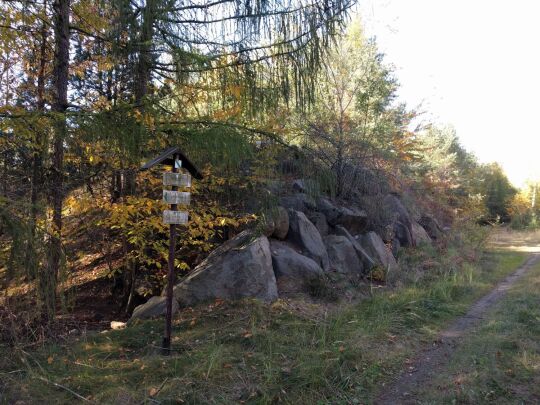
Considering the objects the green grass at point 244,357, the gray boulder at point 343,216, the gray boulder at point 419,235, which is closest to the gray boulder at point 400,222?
the gray boulder at point 419,235

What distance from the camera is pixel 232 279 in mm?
8430

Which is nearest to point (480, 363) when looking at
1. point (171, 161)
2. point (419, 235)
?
point (171, 161)

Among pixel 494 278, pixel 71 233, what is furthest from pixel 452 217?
pixel 71 233

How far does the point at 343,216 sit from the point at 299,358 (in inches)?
307

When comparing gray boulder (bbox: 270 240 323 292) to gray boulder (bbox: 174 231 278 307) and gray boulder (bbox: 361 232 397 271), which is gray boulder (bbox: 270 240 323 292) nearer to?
gray boulder (bbox: 174 231 278 307)

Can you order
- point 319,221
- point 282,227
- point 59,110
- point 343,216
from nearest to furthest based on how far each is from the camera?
point 59,110 → point 282,227 → point 319,221 → point 343,216

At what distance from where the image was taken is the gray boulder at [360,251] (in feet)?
38.1

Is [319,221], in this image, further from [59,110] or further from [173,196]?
[59,110]

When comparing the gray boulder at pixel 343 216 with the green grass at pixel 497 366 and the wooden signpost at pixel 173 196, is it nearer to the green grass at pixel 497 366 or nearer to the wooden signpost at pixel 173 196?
the green grass at pixel 497 366

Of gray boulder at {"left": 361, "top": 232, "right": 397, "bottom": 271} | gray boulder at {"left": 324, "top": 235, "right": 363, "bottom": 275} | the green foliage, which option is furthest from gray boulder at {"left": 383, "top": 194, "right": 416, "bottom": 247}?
the green foliage

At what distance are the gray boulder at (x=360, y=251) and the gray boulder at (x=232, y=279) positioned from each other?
3.65 meters

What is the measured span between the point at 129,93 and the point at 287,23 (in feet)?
9.71

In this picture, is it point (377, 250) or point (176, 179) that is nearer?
point (176, 179)

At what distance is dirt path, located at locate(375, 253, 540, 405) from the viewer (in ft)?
16.3
